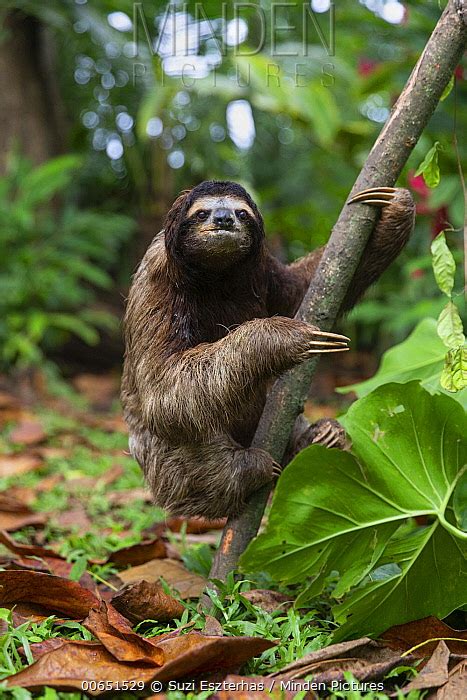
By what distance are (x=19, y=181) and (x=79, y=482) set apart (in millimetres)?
4855

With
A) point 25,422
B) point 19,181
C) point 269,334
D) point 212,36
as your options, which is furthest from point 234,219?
point 212,36

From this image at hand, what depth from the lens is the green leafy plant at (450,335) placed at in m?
2.68

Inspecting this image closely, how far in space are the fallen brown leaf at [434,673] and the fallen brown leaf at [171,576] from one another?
1173mm

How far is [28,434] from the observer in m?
6.79

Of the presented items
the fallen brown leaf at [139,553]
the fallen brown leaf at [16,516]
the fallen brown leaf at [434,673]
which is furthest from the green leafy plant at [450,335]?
the fallen brown leaf at [16,516]

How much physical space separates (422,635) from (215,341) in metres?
1.45

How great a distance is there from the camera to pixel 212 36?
370 inches

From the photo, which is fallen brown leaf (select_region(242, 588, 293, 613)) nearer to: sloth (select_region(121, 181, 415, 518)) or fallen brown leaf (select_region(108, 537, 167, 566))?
sloth (select_region(121, 181, 415, 518))

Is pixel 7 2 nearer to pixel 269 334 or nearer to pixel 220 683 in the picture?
pixel 269 334

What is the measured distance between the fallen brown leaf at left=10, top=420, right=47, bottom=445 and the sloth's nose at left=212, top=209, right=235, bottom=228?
4.28 metres

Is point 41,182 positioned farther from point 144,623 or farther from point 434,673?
point 434,673

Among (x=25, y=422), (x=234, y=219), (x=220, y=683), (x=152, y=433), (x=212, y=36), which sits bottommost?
(x=25, y=422)

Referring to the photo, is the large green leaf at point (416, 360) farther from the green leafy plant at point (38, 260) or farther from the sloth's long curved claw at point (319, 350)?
the green leafy plant at point (38, 260)

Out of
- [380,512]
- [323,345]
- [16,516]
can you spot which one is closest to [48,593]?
[380,512]
